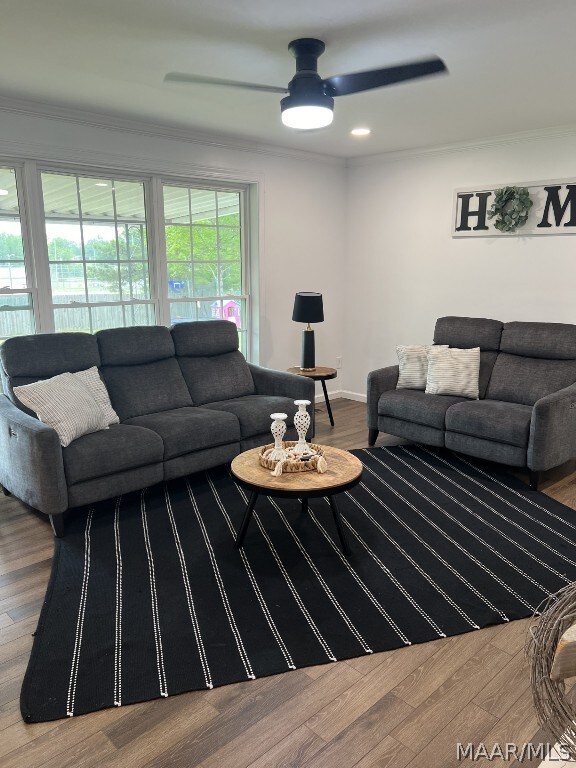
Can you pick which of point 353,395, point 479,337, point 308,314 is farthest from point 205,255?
point 479,337

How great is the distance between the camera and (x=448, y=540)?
117 inches

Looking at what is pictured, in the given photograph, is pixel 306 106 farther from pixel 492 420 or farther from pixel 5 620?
pixel 5 620

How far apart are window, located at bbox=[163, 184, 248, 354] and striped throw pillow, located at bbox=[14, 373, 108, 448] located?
1518 millimetres

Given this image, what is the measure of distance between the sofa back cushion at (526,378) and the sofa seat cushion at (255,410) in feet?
5.24

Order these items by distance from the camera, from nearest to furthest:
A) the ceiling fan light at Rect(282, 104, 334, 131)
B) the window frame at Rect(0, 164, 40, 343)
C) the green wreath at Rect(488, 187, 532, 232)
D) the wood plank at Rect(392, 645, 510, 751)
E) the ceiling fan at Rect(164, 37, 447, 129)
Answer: the wood plank at Rect(392, 645, 510, 751), the ceiling fan at Rect(164, 37, 447, 129), the ceiling fan light at Rect(282, 104, 334, 131), the window frame at Rect(0, 164, 40, 343), the green wreath at Rect(488, 187, 532, 232)

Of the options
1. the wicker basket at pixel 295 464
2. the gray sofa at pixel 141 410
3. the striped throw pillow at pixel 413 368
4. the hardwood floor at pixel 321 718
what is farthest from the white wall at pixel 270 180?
the hardwood floor at pixel 321 718

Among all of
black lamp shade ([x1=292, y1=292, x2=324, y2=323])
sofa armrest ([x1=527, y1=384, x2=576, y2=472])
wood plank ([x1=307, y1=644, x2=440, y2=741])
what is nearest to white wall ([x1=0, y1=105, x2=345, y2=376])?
black lamp shade ([x1=292, y1=292, x2=324, y2=323])

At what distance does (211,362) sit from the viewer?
438 centimetres

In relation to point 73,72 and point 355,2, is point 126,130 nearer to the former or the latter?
point 73,72

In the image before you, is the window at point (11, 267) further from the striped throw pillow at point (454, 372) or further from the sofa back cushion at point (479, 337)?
the sofa back cushion at point (479, 337)

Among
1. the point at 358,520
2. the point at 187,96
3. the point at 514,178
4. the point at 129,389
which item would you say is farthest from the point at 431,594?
the point at 514,178

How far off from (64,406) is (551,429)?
2995 mm

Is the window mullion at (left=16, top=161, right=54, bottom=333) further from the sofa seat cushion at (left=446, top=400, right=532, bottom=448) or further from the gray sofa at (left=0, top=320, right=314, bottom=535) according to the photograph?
the sofa seat cushion at (left=446, top=400, right=532, bottom=448)

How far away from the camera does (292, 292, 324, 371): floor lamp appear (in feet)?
15.9
